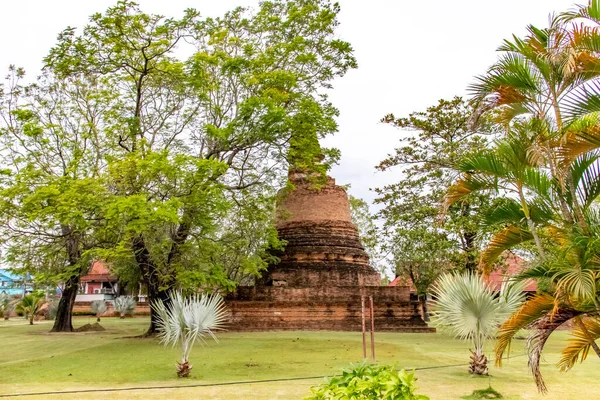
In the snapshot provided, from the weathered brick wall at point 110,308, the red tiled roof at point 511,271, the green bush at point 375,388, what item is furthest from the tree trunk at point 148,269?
the weathered brick wall at point 110,308

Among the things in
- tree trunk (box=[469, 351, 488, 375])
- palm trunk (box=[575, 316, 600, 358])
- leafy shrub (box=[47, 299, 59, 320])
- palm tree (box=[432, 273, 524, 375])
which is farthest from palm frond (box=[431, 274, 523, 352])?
leafy shrub (box=[47, 299, 59, 320])

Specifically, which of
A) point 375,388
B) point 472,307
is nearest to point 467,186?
point 472,307

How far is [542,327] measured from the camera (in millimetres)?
5109

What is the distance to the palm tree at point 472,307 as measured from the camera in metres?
7.61

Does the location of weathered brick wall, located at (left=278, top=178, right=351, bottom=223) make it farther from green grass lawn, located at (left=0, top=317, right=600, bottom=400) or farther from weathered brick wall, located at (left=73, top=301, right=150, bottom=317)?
weathered brick wall, located at (left=73, top=301, right=150, bottom=317)

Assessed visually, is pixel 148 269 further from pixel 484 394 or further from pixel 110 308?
pixel 110 308

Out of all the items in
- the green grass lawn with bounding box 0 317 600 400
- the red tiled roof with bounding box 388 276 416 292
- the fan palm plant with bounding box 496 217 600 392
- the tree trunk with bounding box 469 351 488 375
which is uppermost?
the red tiled roof with bounding box 388 276 416 292

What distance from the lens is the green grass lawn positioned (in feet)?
22.9

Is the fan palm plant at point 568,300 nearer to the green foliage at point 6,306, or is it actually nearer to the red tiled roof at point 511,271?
the red tiled roof at point 511,271

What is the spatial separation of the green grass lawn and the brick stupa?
2332mm

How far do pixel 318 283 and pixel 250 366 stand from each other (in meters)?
9.18

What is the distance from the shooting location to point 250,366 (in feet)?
30.7

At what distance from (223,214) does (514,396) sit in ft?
29.1

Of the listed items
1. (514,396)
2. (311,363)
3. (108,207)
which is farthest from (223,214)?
(514,396)
